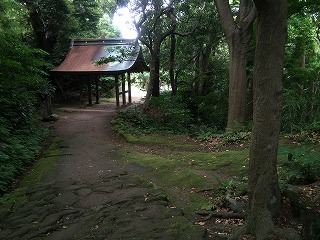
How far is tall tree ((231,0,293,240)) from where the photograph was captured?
9.79 ft

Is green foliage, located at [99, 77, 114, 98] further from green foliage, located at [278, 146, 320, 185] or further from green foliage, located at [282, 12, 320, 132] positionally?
green foliage, located at [278, 146, 320, 185]

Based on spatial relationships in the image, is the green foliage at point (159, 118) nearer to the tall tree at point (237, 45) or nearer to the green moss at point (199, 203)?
the tall tree at point (237, 45)

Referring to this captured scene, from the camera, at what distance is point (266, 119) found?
3139 mm

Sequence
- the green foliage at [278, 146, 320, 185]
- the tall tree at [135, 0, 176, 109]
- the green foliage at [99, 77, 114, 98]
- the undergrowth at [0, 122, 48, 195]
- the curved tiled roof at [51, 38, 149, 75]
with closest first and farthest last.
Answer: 1. the green foliage at [278, 146, 320, 185]
2. the undergrowth at [0, 122, 48, 195]
3. the tall tree at [135, 0, 176, 109]
4. the curved tiled roof at [51, 38, 149, 75]
5. the green foliage at [99, 77, 114, 98]

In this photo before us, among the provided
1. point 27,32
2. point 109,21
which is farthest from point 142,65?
point 109,21

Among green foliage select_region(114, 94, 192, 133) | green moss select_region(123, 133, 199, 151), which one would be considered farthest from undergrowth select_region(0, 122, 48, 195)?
green foliage select_region(114, 94, 192, 133)

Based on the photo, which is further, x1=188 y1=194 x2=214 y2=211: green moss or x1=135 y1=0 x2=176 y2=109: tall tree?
x1=135 y1=0 x2=176 y2=109: tall tree

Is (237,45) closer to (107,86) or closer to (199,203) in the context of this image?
(199,203)

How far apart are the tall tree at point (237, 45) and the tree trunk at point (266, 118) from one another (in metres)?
7.15

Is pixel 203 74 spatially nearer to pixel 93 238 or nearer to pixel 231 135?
pixel 231 135

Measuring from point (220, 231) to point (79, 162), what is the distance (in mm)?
5781

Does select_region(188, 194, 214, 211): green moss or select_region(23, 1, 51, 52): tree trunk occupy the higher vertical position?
select_region(23, 1, 51, 52): tree trunk

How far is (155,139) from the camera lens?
36.0ft

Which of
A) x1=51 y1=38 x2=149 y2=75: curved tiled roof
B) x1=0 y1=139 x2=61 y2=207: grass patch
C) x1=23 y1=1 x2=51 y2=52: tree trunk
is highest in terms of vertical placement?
x1=23 y1=1 x2=51 y2=52: tree trunk
